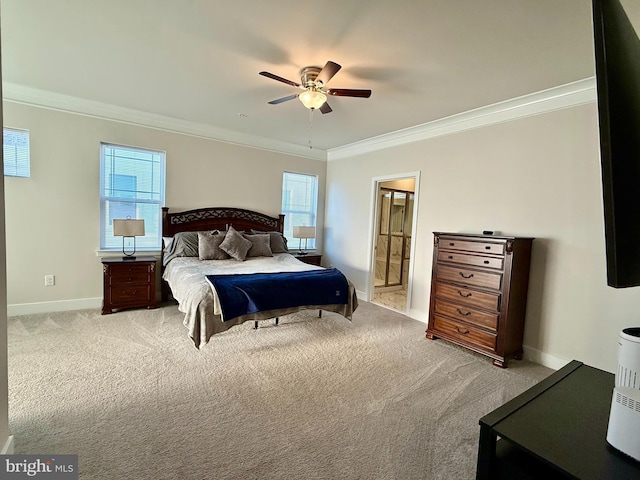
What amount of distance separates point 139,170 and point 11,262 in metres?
1.83

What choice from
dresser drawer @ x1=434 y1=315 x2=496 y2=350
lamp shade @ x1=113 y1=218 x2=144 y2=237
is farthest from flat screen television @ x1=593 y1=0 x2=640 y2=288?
lamp shade @ x1=113 y1=218 x2=144 y2=237

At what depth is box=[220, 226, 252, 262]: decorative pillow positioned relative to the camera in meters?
4.36

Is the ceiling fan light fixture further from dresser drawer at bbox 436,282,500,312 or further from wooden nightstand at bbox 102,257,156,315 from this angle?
wooden nightstand at bbox 102,257,156,315

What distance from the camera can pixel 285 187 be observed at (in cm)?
567

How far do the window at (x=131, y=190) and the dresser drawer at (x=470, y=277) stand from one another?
397cm

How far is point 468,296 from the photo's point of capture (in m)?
3.25

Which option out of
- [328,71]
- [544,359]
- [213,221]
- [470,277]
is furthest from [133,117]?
[544,359]

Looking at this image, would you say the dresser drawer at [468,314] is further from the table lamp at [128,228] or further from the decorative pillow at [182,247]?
the table lamp at [128,228]

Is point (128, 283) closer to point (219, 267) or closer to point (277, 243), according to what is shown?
point (219, 267)

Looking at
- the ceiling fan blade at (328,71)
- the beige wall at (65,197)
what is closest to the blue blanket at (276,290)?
the ceiling fan blade at (328,71)

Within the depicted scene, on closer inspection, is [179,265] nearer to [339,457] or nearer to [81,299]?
[81,299]

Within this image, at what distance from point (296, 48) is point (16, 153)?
3.64 meters

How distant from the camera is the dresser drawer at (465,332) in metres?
3.05

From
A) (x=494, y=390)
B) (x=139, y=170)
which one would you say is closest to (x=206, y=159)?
(x=139, y=170)
